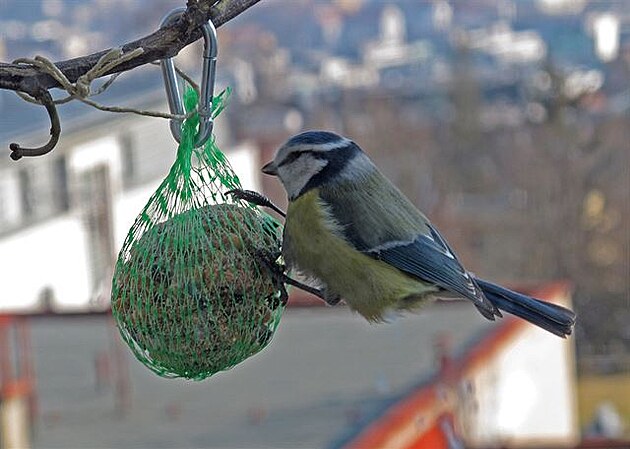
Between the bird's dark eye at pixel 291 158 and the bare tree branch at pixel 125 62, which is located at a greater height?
the bare tree branch at pixel 125 62

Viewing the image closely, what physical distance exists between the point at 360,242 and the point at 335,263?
72 millimetres

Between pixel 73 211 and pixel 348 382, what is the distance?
21.2 feet

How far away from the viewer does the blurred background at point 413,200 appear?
9.98 meters

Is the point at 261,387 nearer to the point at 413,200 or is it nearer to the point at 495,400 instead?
the point at 495,400

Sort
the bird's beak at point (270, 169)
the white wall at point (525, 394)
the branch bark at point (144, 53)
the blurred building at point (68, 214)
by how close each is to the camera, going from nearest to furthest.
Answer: the branch bark at point (144, 53) < the bird's beak at point (270, 169) < the white wall at point (525, 394) < the blurred building at point (68, 214)

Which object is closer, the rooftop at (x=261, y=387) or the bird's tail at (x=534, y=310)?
the bird's tail at (x=534, y=310)

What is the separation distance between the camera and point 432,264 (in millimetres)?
2846

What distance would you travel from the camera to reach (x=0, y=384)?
1012cm

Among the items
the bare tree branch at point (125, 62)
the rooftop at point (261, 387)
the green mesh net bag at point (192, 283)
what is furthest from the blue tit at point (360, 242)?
the rooftop at point (261, 387)

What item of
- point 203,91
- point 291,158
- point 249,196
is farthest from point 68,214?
point 203,91

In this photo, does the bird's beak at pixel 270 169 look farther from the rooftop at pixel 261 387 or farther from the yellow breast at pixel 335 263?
the rooftop at pixel 261 387

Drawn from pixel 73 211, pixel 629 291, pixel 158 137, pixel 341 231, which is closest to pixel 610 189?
pixel 629 291

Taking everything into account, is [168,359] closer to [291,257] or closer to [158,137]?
[291,257]

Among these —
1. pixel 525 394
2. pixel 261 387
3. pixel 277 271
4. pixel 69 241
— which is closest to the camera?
pixel 277 271
